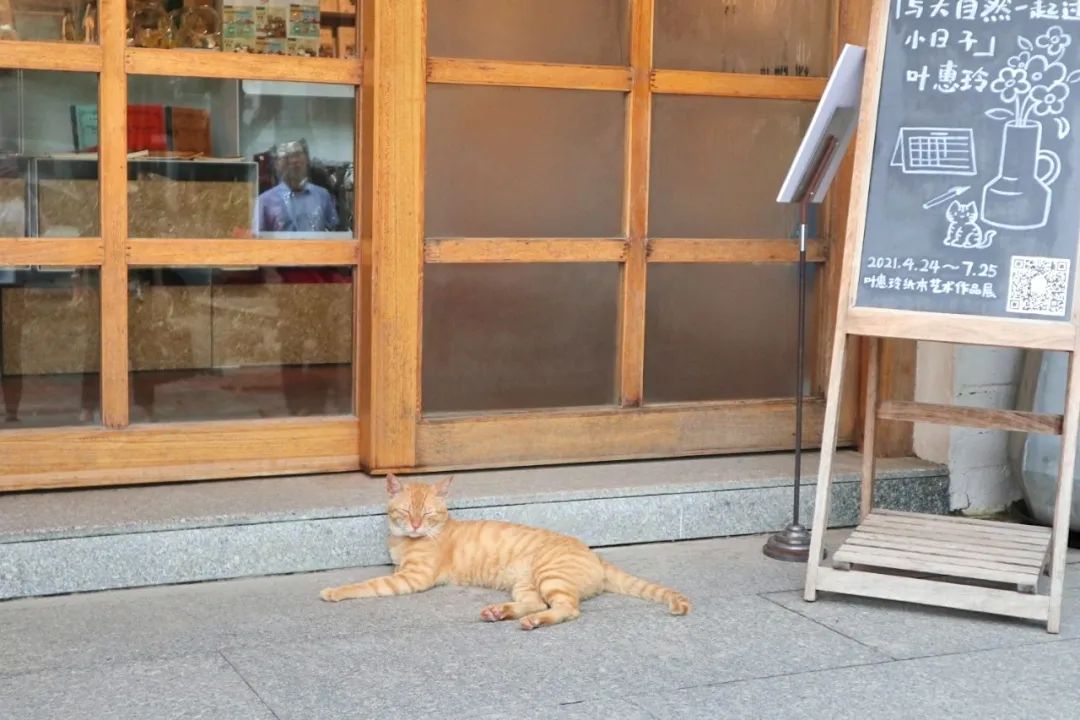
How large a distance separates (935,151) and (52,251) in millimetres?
2862

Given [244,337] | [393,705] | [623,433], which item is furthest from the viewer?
[623,433]

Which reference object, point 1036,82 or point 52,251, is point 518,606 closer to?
point 52,251

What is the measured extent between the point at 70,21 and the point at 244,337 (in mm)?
1200

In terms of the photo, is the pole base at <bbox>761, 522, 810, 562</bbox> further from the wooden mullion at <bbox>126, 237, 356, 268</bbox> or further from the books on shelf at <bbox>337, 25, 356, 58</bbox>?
the books on shelf at <bbox>337, 25, 356, 58</bbox>

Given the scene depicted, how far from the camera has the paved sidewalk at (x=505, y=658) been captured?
12.3 feet

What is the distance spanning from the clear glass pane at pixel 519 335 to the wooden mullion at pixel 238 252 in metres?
0.36

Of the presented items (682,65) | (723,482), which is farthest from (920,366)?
(682,65)

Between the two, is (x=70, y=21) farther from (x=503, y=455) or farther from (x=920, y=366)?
(x=920, y=366)

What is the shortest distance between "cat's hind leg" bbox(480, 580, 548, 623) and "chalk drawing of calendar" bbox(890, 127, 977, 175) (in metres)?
1.76

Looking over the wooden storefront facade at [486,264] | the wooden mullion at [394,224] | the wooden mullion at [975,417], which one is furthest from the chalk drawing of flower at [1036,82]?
the wooden mullion at [394,224]

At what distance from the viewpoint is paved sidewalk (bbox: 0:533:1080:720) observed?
3740mm

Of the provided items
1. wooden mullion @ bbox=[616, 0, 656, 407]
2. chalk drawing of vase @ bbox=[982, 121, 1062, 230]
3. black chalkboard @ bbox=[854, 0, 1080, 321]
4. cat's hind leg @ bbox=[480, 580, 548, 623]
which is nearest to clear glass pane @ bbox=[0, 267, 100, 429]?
cat's hind leg @ bbox=[480, 580, 548, 623]

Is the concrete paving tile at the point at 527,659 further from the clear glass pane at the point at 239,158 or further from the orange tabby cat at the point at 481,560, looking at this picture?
the clear glass pane at the point at 239,158

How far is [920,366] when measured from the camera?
5859 millimetres
